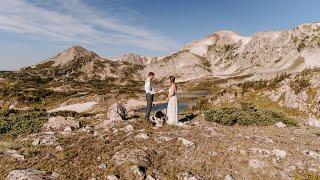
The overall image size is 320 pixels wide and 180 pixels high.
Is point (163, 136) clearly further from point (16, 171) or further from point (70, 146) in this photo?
point (16, 171)

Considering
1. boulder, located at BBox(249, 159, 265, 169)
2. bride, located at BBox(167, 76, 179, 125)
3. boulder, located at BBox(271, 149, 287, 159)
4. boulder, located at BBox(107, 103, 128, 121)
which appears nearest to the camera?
boulder, located at BBox(249, 159, 265, 169)

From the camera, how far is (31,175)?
15125 millimetres

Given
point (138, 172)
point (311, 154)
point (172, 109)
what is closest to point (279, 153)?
point (311, 154)

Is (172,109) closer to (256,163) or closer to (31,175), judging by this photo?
(256,163)

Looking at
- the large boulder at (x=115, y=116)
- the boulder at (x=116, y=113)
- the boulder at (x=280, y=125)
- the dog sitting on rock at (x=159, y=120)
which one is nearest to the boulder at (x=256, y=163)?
the dog sitting on rock at (x=159, y=120)

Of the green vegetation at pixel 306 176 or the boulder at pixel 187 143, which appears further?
the boulder at pixel 187 143

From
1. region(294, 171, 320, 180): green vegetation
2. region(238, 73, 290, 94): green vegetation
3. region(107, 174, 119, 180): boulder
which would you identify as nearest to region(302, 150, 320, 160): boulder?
region(294, 171, 320, 180): green vegetation

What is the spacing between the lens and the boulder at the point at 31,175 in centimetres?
1499

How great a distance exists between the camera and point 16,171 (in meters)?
15.6

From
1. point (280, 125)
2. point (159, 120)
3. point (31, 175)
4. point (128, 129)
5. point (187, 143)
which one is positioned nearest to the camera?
point (31, 175)

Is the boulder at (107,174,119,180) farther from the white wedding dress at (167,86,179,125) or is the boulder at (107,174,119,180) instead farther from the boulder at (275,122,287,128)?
the boulder at (275,122,287,128)

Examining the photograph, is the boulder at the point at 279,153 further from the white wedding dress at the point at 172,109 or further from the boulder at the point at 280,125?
the boulder at the point at 280,125

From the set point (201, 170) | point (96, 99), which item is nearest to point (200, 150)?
point (201, 170)

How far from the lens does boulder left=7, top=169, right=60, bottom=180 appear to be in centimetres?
1499
